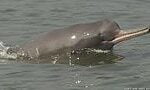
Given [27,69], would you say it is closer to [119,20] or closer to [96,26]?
[96,26]

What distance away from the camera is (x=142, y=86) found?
10766 mm

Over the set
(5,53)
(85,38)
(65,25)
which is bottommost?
(5,53)

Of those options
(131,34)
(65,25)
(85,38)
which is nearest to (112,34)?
(131,34)

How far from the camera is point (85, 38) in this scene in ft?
42.7

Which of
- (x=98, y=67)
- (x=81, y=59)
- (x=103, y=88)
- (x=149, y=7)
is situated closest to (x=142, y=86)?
(x=103, y=88)

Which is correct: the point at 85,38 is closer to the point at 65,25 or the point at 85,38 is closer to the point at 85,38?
the point at 85,38

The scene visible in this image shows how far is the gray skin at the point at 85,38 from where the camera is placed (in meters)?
13.0

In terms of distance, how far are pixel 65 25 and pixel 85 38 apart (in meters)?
3.58

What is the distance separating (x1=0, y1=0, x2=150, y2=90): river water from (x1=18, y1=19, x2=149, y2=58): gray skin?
1.80ft

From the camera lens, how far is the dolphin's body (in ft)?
42.7

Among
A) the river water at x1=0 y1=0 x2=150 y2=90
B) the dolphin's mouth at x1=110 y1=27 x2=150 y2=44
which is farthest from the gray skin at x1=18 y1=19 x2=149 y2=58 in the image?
the river water at x1=0 y1=0 x2=150 y2=90

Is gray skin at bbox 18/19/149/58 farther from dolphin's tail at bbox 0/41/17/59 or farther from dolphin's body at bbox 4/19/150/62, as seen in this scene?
dolphin's tail at bbox 0/41/17/59

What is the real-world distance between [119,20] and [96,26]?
164 inches

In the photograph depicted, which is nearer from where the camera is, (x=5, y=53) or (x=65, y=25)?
(x=5, y=53)
